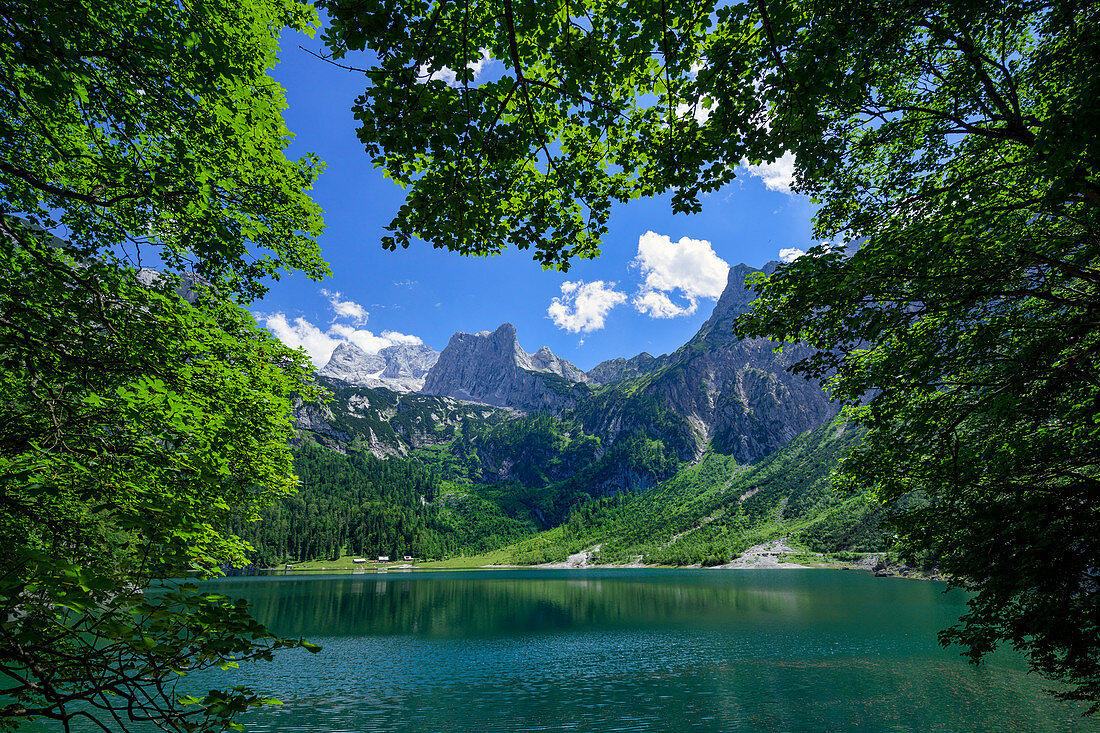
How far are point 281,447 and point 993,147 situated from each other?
18.3 m

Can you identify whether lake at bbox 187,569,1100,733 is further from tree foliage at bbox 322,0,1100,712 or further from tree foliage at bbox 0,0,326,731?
tree foliage at bbox 0,0,326,731

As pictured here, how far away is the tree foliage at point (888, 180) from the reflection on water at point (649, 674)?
66.2 ft

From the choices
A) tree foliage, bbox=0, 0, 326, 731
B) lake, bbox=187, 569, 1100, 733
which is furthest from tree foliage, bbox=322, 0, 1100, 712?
lake, bbox=187, 569, 1100, 733

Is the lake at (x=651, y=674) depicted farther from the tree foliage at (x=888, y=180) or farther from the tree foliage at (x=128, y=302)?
the tree foliage at (x=128, y=302)

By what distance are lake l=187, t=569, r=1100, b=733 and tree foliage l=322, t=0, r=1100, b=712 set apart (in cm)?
2008

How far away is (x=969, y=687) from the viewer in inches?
1158

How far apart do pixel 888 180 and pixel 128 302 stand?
51.1 feet

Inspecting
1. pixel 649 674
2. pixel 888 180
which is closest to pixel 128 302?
pixel 888 180

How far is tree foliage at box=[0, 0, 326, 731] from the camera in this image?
499 cm

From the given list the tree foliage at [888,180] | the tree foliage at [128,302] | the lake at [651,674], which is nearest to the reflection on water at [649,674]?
the lake at [651,674]

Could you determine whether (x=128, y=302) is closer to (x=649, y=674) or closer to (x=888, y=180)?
(x=888, y=180)

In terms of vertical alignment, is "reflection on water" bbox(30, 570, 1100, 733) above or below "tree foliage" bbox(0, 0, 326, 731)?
below

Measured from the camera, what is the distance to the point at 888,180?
1077cm

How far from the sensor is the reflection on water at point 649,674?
1014 inches
